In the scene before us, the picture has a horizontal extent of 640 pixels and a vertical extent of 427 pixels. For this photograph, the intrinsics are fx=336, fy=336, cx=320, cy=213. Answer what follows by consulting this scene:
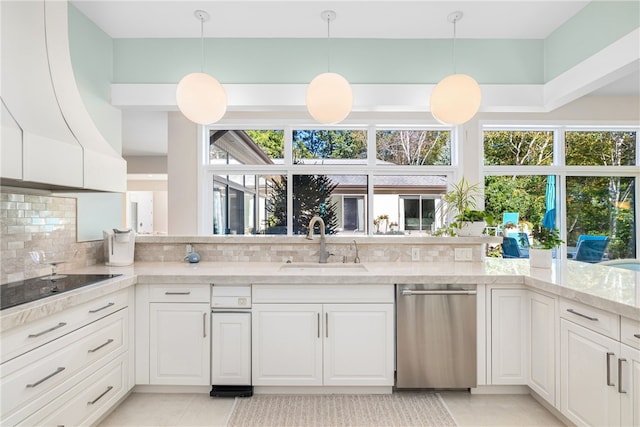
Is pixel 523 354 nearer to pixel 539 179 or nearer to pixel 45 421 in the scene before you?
pixel 45 421

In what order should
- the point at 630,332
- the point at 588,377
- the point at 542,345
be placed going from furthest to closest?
the point at 542,345
the point at 588,377
the point at 630,332

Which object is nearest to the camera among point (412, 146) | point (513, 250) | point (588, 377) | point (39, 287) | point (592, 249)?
point (588, 377)

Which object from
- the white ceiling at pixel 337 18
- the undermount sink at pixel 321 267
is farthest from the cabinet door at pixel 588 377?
the white ceiling at pixel 337 18

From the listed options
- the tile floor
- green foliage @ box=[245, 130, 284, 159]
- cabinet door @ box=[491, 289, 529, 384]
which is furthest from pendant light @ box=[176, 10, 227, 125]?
cabinet door @ box=[491, 289, 529, 384]

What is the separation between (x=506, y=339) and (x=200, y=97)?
2.75m

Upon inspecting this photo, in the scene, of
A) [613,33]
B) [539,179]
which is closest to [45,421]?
[613,33]

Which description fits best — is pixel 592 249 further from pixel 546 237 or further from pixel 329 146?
pixel 329 146

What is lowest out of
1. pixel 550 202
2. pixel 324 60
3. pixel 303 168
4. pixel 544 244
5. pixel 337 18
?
pixel 544 244

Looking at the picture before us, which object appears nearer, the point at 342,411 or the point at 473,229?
the point at 342,411

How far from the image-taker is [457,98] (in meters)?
2.46

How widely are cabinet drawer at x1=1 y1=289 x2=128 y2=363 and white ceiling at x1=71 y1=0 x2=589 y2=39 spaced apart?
2.14 meters

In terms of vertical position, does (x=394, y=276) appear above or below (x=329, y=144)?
below

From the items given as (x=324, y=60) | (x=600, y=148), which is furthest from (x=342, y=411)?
(x=600, y=148)

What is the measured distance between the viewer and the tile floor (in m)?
2.03
